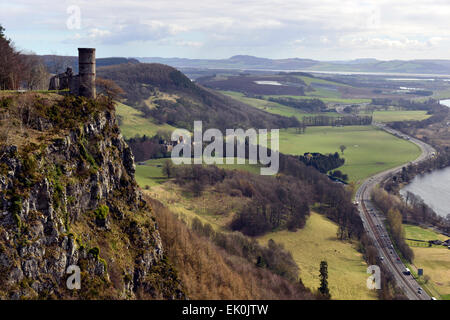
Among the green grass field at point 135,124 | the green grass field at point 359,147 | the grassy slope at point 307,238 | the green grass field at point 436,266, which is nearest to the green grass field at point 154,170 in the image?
the grassy slope at point 307,238

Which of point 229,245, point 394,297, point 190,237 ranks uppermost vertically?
point 190,237

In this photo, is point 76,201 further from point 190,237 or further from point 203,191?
point 203,191

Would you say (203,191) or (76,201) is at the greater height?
(76,201)

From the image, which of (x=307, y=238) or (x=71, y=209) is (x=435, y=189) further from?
(x=71, y=209)

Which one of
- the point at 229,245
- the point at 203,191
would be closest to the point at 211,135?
the point at 203,191

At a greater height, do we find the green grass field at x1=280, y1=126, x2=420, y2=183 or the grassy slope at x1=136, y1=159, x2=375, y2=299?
the green grass field at x1=280, y1=126, x2=420, y2=183

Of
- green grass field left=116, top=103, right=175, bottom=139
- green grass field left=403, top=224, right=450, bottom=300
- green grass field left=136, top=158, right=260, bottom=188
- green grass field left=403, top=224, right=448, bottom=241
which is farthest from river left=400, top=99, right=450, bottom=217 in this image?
green grass field left=116, top=103, right=175, bottom=139

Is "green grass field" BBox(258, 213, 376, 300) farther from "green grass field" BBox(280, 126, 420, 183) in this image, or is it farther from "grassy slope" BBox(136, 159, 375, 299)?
"green grass field" BBox(280, 126, 420, 183)
